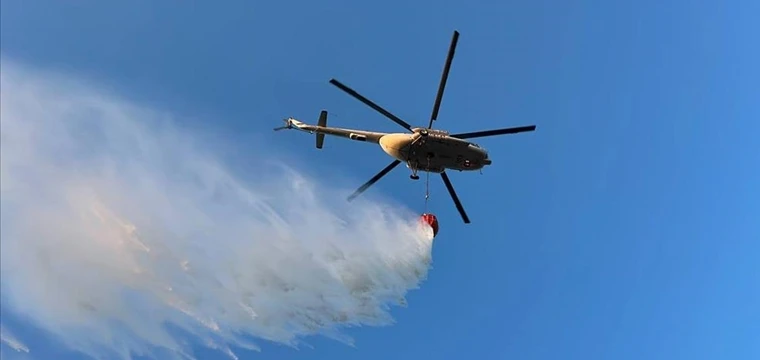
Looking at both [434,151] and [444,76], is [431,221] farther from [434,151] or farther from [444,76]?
[444,76]

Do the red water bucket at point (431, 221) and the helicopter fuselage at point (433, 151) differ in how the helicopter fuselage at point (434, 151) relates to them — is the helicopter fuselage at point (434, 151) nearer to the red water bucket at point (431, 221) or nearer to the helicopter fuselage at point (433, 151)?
the helicopter fuselage at point (433, 151)

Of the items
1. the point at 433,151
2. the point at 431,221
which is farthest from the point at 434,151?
the point at 431,221

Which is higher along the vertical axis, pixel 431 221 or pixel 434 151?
pixel 434 151

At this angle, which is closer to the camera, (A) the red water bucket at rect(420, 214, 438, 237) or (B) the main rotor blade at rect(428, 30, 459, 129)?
(B) the main rotor blade at rect(428, 30, 459, 129)

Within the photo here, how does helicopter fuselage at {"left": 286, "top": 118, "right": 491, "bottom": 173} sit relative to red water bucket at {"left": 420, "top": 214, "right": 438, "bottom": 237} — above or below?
above

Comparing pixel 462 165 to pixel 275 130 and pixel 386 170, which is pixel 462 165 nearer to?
pixel 386 170

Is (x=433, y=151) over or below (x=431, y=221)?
over

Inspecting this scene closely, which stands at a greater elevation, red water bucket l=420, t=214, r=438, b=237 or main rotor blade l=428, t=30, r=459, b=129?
A: main rotor blade l=428, t=30, r=459, b=129

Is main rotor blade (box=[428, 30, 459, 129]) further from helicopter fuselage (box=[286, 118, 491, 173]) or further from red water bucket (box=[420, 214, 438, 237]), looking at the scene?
red water bucket (box=[420, 214, 438, 237])

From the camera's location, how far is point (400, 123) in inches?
1006

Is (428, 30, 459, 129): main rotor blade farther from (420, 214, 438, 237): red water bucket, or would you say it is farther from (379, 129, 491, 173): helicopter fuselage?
(420, 214, 438, 237): red water bucket

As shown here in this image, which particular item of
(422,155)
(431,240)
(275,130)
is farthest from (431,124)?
(275,130)

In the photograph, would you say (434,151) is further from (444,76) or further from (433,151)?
(444,76)

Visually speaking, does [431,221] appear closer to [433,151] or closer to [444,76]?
[433,151]
